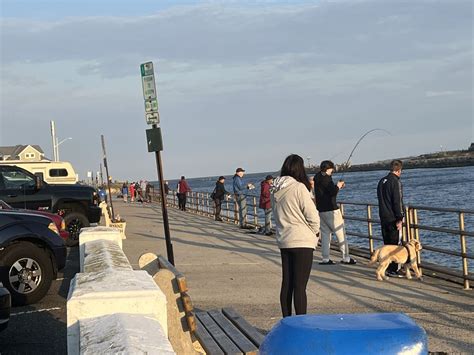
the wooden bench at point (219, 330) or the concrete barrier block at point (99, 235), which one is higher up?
the concrete barrier block at point (99, 235)

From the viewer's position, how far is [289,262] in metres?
6.55

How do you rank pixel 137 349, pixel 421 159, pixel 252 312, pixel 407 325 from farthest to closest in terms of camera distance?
1. pixel 421 159
2. pixel 252 312
3. pixel 407 325
4. pixel 137 349

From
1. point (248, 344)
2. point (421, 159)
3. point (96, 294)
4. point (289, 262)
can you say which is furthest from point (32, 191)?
point (421, 159)

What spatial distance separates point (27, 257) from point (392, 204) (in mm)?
5396

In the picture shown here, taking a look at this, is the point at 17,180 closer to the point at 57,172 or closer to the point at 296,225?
the point at 57,172

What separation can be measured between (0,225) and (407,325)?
284 inches

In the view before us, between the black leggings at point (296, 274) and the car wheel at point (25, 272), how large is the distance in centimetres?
347

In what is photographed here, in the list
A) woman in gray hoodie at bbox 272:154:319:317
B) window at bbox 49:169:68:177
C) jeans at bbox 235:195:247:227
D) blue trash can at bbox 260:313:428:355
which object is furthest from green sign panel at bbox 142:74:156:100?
window at bbox 49:169:68:177

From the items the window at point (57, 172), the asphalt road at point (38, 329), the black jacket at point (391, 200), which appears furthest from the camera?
the window at point (57, 172)

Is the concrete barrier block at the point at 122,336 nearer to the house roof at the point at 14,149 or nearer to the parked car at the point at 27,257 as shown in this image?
the parked car at the point at 27,257

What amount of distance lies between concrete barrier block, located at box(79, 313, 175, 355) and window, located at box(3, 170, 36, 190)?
13078 mm

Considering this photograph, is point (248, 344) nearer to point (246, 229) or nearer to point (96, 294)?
point (96, 294)

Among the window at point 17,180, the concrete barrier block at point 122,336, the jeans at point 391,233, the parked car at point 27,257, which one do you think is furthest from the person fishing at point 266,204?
the concrete barrier block at point 122,336

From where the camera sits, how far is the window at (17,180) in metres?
15.3
